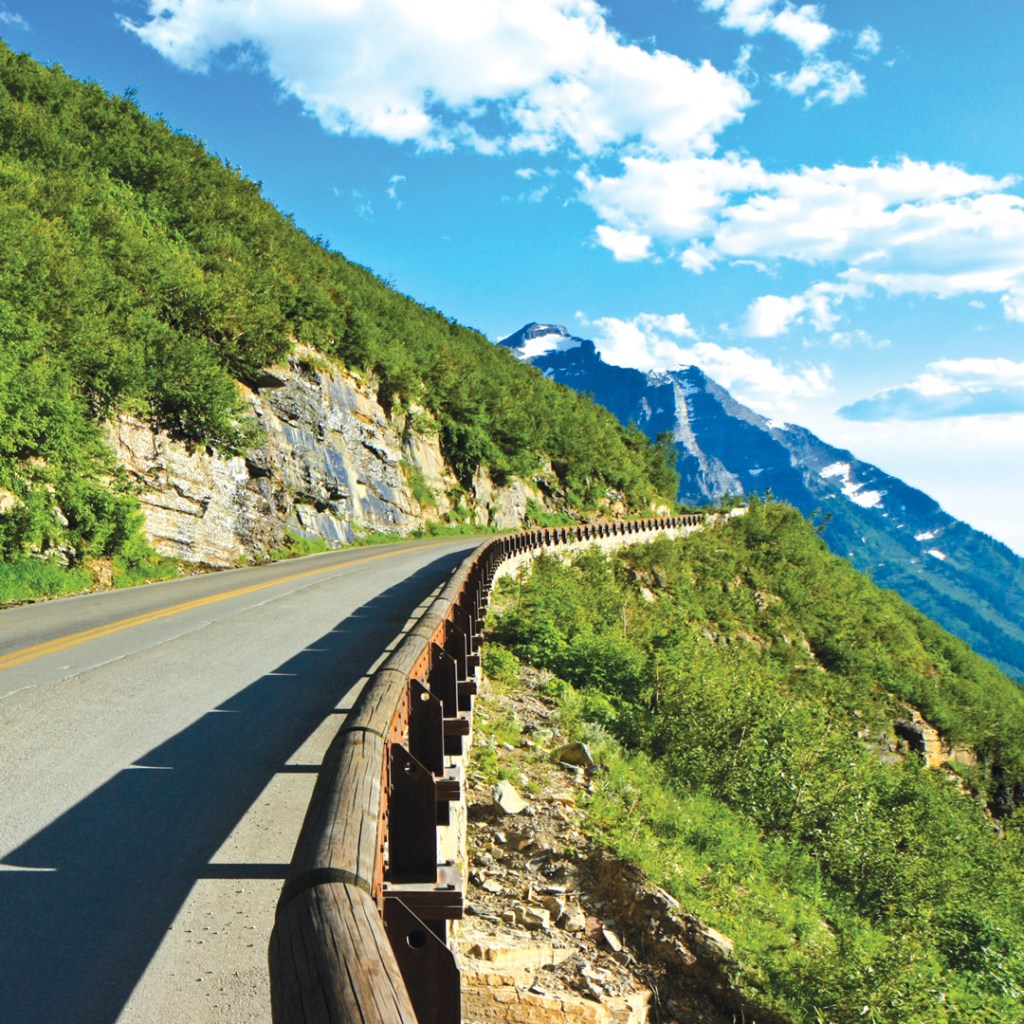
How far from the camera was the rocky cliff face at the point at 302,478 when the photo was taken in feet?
76.0

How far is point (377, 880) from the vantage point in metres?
2.64

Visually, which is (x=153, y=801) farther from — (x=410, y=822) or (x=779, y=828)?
(x=779, y=828)

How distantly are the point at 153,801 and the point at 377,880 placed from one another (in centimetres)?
359

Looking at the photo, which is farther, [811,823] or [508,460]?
[508,460]

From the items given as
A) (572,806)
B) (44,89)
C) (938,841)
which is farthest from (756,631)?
(44,89)

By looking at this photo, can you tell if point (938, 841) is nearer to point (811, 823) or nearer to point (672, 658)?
point (811, 823)

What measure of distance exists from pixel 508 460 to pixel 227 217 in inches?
898

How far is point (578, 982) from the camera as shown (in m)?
5.20

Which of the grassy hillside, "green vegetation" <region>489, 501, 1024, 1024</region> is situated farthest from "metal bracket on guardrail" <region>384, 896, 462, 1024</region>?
the grassy hillside

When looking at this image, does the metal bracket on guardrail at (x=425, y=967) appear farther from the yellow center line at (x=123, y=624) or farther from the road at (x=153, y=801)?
the yellow center line at (x=123, y=624)

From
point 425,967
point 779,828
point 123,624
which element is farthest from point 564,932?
point 123,624

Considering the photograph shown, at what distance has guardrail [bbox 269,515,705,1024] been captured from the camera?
172 centimetres

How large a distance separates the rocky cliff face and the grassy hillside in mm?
1189

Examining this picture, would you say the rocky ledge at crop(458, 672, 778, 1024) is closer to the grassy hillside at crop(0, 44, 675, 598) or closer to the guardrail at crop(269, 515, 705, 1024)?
the guardrail at crop(269, 515, 705, 1024)
